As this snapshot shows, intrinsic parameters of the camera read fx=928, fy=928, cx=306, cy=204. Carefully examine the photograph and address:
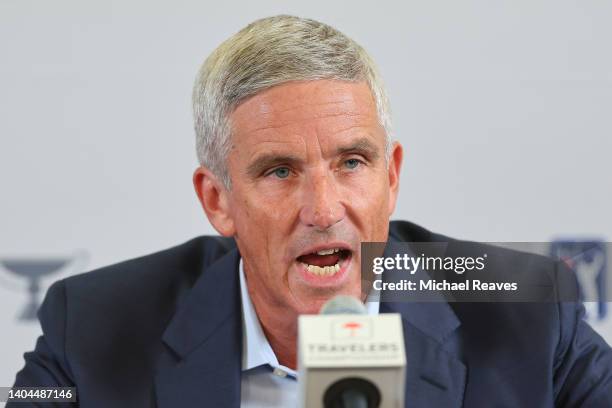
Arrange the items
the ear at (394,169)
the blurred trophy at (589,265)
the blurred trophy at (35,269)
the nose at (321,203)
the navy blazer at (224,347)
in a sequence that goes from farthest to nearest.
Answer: the blurred trophy at (35,269), the blurred trophy at (589,265), the ear at (394,169), the navy blazer at (224,347), the nose at (321,203)

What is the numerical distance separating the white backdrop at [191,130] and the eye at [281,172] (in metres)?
0.75

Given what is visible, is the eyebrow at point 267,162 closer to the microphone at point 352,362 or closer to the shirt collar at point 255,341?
the shirt collar at point 255,341

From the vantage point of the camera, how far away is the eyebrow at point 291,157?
1.69m

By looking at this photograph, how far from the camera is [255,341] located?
1864mm

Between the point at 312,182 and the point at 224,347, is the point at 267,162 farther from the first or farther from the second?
the point at 224,347

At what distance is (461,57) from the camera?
2.42m

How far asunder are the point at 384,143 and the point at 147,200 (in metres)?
0.90

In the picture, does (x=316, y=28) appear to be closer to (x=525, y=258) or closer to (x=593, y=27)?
(x=525, y=258)

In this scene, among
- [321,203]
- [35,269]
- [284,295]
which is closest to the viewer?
[321,203]

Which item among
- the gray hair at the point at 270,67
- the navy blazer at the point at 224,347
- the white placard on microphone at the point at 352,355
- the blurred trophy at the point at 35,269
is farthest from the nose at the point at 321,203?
the blurred trophy at the point at 35,269

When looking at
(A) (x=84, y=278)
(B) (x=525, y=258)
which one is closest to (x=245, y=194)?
(A) (x=84, y=278)

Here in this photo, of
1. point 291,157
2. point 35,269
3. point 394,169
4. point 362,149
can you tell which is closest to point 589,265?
point 394,169

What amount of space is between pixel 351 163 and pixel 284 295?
28 cm

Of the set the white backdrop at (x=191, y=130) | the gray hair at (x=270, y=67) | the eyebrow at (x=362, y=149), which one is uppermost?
the white backdrop at (x=191, y=130)
